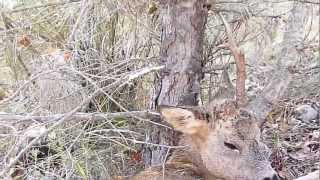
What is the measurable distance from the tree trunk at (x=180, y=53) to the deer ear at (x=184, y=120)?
0.64 feet

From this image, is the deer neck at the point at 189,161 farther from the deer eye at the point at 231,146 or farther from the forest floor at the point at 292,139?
the forest floor at the point at 292,139

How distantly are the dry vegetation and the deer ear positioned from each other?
178mm

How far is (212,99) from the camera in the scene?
150 inches

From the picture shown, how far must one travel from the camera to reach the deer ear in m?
3.37

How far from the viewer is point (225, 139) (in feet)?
11.4

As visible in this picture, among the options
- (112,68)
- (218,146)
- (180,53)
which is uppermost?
(180,53)

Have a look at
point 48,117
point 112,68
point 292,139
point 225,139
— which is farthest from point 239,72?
point 292,139

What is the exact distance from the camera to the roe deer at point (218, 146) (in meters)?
3.39

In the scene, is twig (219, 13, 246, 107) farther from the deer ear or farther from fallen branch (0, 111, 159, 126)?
fallen branch (0, 111, 159, 126)

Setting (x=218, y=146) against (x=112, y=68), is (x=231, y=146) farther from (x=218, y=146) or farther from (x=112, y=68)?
(x=112, y=68)

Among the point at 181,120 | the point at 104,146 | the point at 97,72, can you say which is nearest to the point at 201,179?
the point at 181,120

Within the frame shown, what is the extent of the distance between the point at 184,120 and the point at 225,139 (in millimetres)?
260

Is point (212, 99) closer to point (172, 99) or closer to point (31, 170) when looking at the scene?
point (172, 99)

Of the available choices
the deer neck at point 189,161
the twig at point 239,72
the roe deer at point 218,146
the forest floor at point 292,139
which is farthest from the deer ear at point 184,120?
the forest floor at point 292,139
